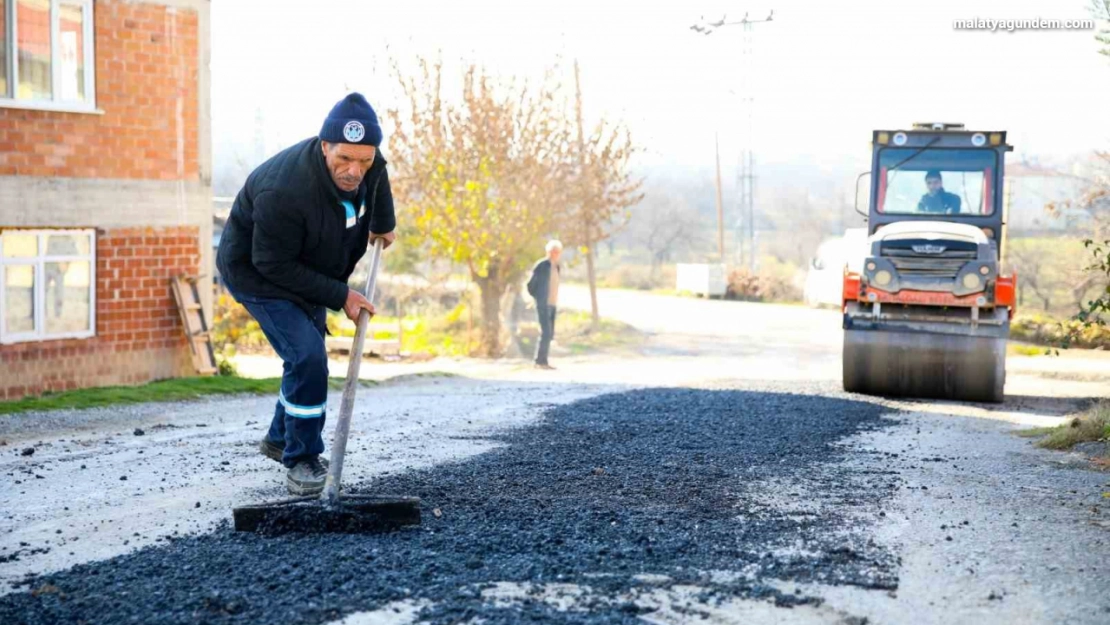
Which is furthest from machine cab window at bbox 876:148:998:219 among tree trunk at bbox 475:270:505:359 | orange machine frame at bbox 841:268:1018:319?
tree trunk at bbox 475:270:505:359

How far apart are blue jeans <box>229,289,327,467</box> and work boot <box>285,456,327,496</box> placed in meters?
0.04

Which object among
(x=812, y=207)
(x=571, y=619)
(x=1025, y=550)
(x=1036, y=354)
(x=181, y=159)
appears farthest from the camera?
(x=812, y=207)

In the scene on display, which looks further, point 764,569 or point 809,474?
point 809,474

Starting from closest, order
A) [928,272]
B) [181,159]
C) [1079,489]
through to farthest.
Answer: [1079,489] → [928,272] → [181,159]

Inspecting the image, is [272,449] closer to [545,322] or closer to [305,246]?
[305,246]

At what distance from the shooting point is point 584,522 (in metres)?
5.94

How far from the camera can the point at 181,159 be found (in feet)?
56.0

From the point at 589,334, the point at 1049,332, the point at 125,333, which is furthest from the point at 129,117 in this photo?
the point at 1049,332

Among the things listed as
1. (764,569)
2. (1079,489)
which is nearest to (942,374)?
(1079,489)

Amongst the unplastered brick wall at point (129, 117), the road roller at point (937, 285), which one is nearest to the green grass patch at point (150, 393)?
the unplastered brick wall at point (129, 117)

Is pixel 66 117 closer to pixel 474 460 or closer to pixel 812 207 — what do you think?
pixel 474 460

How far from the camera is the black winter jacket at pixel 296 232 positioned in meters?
6.10

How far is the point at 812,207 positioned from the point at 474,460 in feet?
349

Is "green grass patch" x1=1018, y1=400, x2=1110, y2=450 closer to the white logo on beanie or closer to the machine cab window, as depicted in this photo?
the machine cab window
